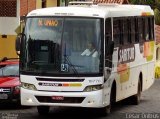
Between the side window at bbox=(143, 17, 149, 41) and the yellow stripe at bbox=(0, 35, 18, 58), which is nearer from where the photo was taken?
the side window at bbox=(143, 17, 149, 41)

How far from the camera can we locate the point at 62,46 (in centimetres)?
1694

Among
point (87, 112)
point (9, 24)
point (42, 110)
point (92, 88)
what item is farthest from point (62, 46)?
point (9, 24)

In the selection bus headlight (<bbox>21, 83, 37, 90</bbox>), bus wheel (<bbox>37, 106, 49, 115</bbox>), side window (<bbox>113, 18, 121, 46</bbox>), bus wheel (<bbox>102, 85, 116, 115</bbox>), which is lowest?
bus wheel (<bbox>37, 106, 49, 115</bbox>)

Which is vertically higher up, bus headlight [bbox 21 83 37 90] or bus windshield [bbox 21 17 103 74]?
bus windshield [bbox 21 17 103 74]

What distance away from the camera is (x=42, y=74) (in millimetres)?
16859

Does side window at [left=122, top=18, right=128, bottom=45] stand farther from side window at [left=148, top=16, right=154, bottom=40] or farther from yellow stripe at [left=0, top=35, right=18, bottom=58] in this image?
yellow stripe at [left=0, top=35, right=18, bottom=58]

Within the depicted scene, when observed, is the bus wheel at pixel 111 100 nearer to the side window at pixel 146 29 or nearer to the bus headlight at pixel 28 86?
the bus headlight at pixel 28 86

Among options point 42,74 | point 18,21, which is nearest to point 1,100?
point 42,74

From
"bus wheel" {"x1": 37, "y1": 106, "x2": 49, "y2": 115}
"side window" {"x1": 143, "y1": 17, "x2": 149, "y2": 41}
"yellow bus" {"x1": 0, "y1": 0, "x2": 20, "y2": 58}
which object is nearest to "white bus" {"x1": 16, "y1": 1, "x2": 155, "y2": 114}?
"bus wheel" {"x1": 37, "y1": 106, "x2": 49, "y2": 115}

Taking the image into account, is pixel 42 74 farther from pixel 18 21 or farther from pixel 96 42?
pixel 18 21

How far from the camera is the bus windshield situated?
16797 millimetres

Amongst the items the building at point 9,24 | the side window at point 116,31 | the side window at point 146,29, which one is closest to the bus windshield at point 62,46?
the side window at point 116,31

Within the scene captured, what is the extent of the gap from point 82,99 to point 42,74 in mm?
1225

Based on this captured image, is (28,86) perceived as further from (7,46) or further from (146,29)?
(7,46)
